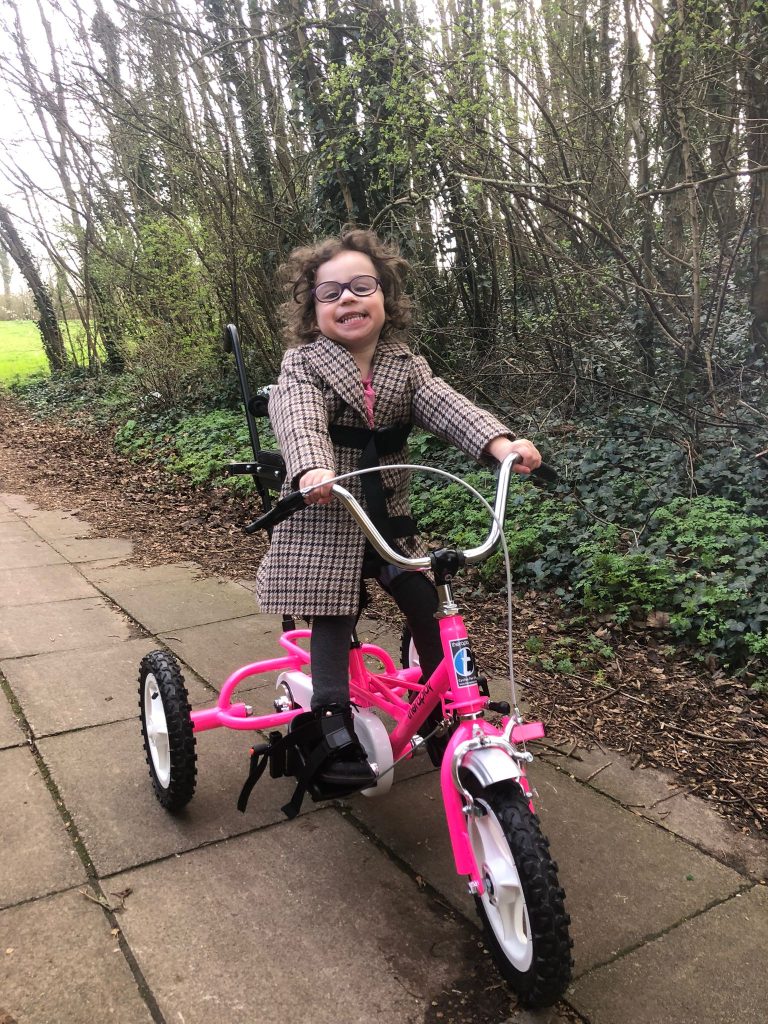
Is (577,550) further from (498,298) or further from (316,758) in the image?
(498,298)

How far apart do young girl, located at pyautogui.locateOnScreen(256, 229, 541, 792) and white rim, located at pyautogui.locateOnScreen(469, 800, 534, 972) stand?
1.42 ft

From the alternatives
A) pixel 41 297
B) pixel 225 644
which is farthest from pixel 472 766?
pixel 41 297

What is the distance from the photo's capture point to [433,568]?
6.10 feet

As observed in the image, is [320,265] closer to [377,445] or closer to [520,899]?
[377,445]

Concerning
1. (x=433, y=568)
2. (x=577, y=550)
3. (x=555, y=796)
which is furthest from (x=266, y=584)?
(x=577, y=550)

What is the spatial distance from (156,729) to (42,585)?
111 inches

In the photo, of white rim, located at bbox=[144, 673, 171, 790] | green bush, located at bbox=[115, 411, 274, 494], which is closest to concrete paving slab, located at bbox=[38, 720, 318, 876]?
white rim, located at bbox=[144, 673, 171, 790]

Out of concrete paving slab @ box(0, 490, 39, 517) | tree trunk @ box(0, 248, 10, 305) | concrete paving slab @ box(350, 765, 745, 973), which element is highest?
tree trunk @ box(0, 248, 10, 305)

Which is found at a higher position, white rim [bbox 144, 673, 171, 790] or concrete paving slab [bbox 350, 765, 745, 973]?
white rim [bbox 144, 673, 171, 790]

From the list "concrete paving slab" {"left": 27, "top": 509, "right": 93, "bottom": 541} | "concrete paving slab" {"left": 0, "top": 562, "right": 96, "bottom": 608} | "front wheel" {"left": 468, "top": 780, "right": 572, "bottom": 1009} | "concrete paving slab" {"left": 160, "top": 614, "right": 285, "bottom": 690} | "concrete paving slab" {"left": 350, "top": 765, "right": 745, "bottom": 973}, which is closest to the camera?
"front wheel" {"left": 468, "top": 780, "right": 572, "bottom": 1009}

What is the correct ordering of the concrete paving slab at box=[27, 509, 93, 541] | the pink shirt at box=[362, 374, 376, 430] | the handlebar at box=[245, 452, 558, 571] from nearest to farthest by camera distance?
the handlebar at box=[245, 452, 558, 571], the pink shirt at box=[362, 374, 376, 430], the concrete paving slab at box=[27, 509, 93, 541]

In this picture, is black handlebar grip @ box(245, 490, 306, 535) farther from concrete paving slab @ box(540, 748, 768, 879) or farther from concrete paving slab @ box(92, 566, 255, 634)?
concrete paving slab @ box(92, 566, 255, 634)

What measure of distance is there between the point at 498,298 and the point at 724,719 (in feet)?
15.0

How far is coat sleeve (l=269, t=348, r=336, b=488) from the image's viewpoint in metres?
2.13
